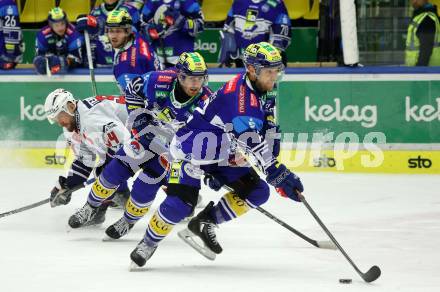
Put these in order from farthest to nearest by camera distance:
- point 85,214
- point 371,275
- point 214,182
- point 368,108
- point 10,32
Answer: point 10,32 → point 368,108 → point 85,214 → point 214,182 → point 371,275

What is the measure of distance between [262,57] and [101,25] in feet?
17.2

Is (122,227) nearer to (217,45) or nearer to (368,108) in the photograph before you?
(368,108)

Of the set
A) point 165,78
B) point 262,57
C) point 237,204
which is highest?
point 262,57

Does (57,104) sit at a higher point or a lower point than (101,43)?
higher

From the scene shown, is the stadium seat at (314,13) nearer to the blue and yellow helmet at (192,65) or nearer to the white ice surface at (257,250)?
the white ice surface at (257,250)

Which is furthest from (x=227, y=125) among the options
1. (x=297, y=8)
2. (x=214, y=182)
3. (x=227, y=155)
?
(x=297, y=8)

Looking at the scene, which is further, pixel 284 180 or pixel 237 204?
pixel 237 204

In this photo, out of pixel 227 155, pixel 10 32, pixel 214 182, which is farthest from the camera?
pixel 10 32

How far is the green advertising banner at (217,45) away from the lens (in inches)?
444

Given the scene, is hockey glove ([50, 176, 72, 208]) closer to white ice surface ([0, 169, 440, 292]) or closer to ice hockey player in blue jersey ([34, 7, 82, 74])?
white ice surface ([0, 169, 440, 292])

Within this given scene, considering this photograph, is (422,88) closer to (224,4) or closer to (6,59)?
(224,4)

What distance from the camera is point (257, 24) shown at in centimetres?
1059

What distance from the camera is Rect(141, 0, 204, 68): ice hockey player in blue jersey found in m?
10.5

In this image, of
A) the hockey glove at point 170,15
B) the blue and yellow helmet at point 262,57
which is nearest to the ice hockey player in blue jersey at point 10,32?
the hockey glove at point 170,15
